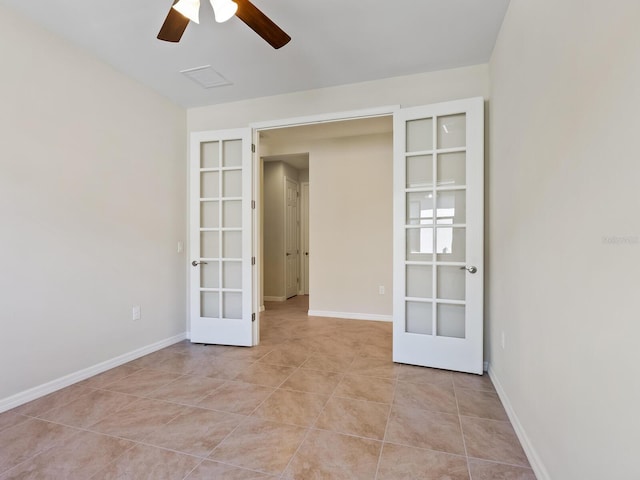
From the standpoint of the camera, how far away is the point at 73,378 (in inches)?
100

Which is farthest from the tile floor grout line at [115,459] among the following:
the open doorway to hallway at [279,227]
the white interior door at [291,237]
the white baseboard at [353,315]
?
the white interior door at [291,237]

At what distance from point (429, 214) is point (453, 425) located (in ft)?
5.33

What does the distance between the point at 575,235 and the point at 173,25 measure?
2.26 m

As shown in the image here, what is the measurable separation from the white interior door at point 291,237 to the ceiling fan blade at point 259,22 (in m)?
4.11

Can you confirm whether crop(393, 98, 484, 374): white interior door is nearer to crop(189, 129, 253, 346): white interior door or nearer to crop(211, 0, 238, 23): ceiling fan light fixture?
crop(189, 129, 253, 346): white interior door

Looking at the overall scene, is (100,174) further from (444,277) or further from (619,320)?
(619,320)

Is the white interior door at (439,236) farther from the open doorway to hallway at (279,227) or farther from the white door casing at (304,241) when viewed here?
the white door casing at (304,241)

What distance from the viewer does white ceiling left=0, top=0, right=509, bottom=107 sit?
7.03 feet

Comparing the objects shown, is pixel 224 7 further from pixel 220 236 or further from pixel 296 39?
pixel 220 236

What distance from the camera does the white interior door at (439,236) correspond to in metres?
2.68

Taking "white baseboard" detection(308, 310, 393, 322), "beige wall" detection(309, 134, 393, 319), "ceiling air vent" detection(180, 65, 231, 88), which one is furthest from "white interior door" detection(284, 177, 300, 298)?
"ceiling air vent" detection(180, 65, 231, 88)

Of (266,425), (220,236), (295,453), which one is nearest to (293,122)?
(220,236)

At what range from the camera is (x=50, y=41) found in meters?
2.40

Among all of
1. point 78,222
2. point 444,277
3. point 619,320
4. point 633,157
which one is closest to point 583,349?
point 619,320
